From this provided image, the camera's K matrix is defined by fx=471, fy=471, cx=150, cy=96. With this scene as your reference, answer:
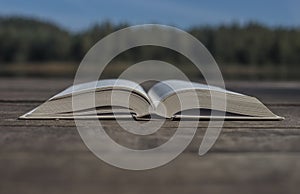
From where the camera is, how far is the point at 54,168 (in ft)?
5.51

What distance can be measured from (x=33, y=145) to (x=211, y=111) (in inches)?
50.5

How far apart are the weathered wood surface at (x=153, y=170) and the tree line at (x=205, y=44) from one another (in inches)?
1191

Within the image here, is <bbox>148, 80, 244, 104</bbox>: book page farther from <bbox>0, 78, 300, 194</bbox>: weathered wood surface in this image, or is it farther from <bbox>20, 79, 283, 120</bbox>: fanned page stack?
<bbox>0, 78, 300, 194</bbox>: weathered wood surface

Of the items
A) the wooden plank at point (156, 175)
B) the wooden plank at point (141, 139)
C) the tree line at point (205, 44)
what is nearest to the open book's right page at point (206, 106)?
the wooden plank at point (141, 139)

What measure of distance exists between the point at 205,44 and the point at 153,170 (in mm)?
32171

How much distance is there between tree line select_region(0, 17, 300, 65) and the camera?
35656mm

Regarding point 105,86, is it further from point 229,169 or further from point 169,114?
point 229,169

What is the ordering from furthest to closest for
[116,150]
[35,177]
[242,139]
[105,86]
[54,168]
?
[105,86], [242,139], [116,150], [54,168], [35,177]

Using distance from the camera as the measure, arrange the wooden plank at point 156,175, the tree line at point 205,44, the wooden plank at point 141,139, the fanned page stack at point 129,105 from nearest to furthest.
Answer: the wooden plank at point 156,175
the wooden plank at point 141,139
the fanned page stack at point 129,105
the tree line at point 205,44

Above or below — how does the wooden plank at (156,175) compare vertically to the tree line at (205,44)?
below

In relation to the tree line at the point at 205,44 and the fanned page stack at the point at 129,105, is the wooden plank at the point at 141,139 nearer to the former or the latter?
the fanned page stack at the point at 129,105

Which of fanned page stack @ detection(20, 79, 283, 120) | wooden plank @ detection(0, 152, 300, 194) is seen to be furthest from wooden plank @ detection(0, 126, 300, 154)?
fanned page stack @ detection(20, 79, 283, 120)

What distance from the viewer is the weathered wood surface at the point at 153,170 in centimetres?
151

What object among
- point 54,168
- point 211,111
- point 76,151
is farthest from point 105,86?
point 54,168
